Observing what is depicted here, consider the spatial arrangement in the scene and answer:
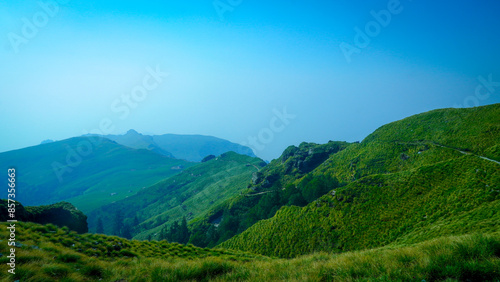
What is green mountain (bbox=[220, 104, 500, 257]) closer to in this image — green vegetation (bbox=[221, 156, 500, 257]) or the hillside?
green vegetation (bbox=[221, 156, 500, 257])

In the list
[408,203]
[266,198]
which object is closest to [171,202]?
[266,198]

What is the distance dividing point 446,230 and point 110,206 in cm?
20580

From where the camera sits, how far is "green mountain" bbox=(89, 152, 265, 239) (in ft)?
415

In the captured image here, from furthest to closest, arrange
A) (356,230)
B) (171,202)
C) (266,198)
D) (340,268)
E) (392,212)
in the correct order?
1. (171,202)
2. (266,198)
3. (356,230)
4. (392,212)
5. (340,268)

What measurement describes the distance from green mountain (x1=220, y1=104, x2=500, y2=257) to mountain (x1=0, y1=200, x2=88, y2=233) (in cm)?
2815

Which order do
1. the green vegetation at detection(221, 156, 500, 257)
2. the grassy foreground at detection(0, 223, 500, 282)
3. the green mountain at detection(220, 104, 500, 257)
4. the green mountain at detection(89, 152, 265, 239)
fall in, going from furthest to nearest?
the green mountain at detection(89, 152, 265, 239) < the green mountain at detection(220, 104, 500, 257) < the green vegetation at detection(221, 156, 500, 257) < the grassy foreground at detection(0, 223, 500, 282)

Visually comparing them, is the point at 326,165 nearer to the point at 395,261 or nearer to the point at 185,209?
the point at 395,261

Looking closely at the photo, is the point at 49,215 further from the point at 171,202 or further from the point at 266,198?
the point at 171,202

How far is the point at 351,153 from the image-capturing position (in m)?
76.0

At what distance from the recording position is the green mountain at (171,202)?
126438 mm

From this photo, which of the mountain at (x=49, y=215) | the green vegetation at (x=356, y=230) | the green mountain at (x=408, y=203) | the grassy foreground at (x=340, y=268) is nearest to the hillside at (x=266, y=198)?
the green vegetation at (x=356, y=230)

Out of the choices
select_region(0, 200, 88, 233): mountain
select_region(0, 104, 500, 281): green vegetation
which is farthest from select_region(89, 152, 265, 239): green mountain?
select_region(0, 200, 88, 233): mountain

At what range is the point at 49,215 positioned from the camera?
33.8 m

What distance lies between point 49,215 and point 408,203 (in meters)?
52.8
